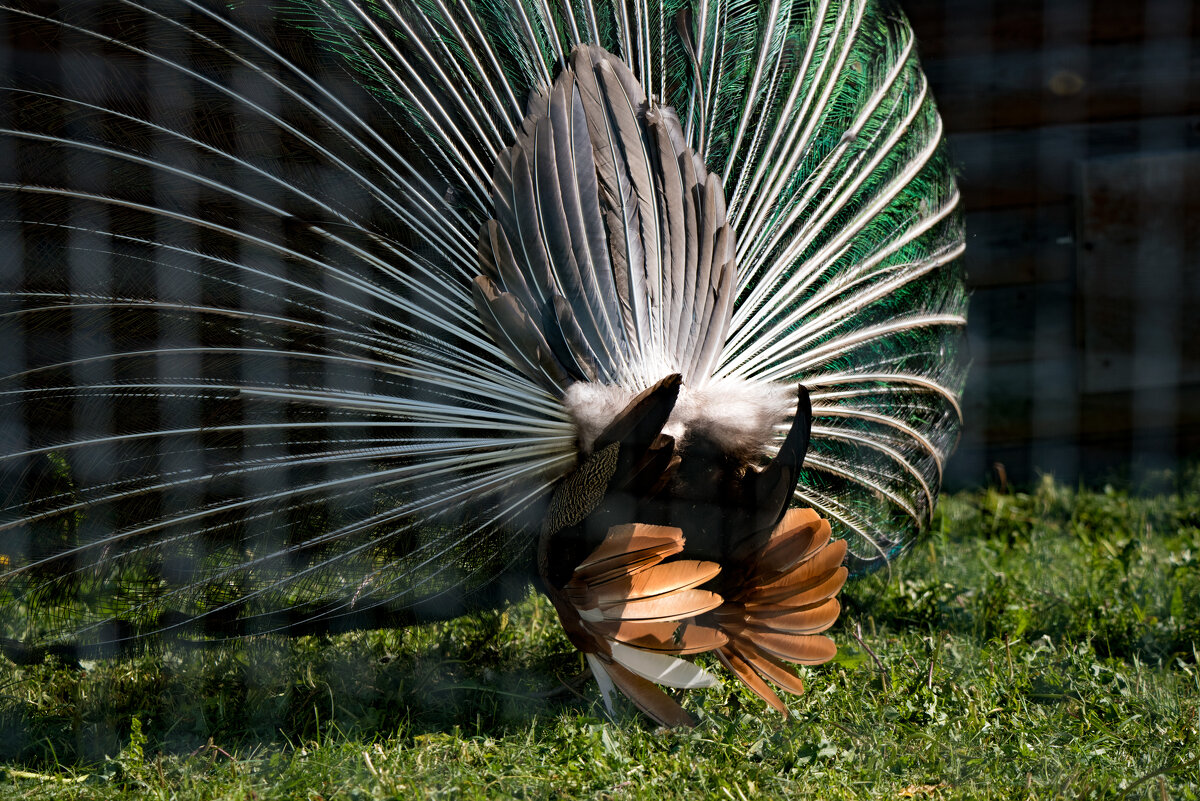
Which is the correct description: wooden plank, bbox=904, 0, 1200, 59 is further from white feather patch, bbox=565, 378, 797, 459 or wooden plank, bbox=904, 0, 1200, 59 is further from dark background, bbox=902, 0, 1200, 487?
white feather patch, bbox=565, 378, 797, 459

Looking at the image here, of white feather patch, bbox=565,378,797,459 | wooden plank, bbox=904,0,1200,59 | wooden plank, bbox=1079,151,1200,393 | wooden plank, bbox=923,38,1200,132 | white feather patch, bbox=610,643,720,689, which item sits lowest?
white feather patch, bbox=610,643,720,689

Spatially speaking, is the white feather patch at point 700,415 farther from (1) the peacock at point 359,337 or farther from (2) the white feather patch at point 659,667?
(2) the white feather patch at point 659,667

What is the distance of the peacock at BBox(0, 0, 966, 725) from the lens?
7.36ft

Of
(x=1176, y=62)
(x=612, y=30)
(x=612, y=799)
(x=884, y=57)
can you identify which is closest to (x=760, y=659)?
(x=612, y=799)

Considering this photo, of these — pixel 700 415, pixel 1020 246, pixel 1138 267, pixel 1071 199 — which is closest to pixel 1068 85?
pixel 1071 199

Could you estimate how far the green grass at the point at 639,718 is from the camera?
2.14 metres

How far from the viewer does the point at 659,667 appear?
2.17 metres

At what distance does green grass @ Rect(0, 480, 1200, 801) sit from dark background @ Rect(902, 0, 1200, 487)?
50.0 inches

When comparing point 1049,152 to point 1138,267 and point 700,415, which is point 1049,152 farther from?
point 700,415

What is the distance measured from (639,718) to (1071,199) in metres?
2.88

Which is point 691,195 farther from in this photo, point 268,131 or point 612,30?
point 268,131

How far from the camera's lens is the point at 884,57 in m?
2.93

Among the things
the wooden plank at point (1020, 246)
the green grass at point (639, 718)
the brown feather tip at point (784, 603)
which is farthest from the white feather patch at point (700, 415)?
the wooden plank at point (1020, 246)

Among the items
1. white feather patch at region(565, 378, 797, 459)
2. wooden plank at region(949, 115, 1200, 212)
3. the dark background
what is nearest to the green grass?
white feather patch at region(565, 378, 797, 459)
